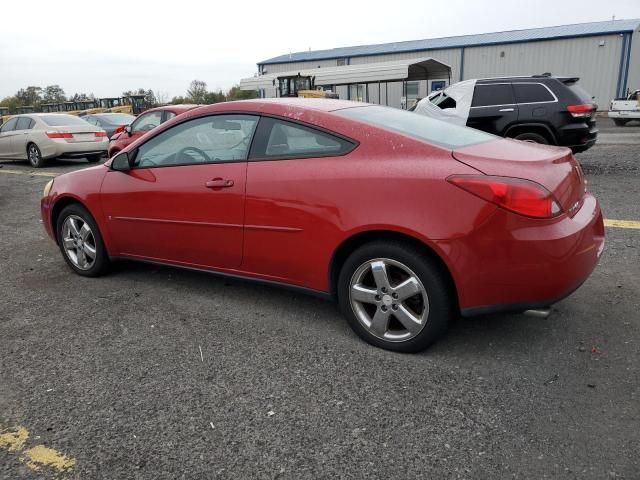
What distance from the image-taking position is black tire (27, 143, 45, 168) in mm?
13609

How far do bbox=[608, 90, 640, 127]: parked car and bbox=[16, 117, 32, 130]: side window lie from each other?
67.2 feet

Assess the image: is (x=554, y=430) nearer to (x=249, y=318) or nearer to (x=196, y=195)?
(x=249, y=318)

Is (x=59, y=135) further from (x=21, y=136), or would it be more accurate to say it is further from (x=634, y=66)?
(x=634, y=66)

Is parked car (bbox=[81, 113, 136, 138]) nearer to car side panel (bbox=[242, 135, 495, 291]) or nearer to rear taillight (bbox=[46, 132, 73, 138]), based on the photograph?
rear taillight (bbox=[46, 132, 73, 138])

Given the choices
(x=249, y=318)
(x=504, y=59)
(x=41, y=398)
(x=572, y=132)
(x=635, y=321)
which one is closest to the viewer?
(x=41, y=398)

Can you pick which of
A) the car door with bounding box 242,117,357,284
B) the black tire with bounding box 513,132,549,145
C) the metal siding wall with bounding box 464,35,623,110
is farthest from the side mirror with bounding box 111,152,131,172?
the metal siding wall with bounding box 464,35,623,110

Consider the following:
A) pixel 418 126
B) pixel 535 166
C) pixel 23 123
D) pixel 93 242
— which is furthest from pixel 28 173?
pixel 535 166

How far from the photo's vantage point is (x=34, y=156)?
45.2ft

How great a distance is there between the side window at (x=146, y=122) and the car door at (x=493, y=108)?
A: 6.38m

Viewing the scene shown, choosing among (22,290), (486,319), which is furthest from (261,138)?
(22,290)

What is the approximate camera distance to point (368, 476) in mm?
2135

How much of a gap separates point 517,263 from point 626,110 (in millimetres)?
21492

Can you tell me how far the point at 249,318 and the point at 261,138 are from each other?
1222 mm

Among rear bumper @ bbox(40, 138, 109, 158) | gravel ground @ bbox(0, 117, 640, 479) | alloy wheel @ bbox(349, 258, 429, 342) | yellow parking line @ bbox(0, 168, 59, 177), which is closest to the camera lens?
gravel ground @ bbox(0, 117, 640, 479)
